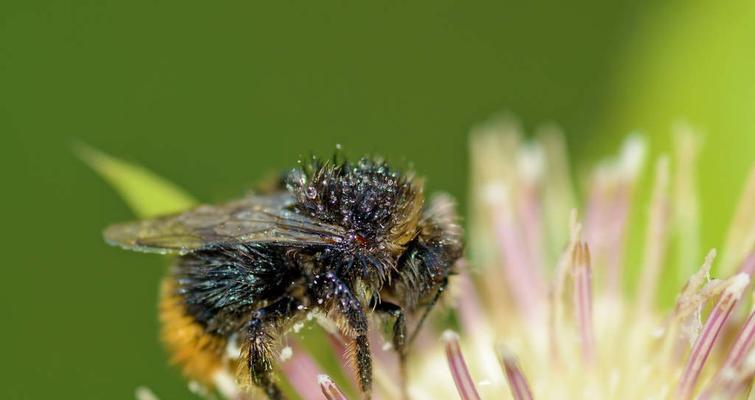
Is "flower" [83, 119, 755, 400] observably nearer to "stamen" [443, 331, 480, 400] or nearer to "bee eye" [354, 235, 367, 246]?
"stamen" [443, 331, 480, 400]

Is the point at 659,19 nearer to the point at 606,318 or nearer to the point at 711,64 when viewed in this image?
the point at 711,64

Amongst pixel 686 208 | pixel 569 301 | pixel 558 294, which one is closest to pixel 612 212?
pixel 686 208

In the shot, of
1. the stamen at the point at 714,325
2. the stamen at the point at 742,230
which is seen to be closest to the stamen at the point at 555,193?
the stamen at the point at 742,230

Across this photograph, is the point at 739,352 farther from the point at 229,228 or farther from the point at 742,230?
the point at 229,228

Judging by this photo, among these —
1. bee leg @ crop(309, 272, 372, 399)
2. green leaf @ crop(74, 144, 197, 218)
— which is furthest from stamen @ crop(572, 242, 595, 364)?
green leaf @ crop(74, 144, 197, 218)

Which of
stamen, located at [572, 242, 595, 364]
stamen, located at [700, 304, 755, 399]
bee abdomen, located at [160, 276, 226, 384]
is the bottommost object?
stamen, located at [700, 304, 755, 399]

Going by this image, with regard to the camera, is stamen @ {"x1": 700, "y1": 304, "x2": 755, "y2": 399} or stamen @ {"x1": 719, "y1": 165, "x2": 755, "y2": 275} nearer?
stamen @ {"x1": 700, "y1": 304, "x2": 755, "y2": 399}

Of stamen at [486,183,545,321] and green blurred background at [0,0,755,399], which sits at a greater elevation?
green blurred background at [0,0,755,399]
